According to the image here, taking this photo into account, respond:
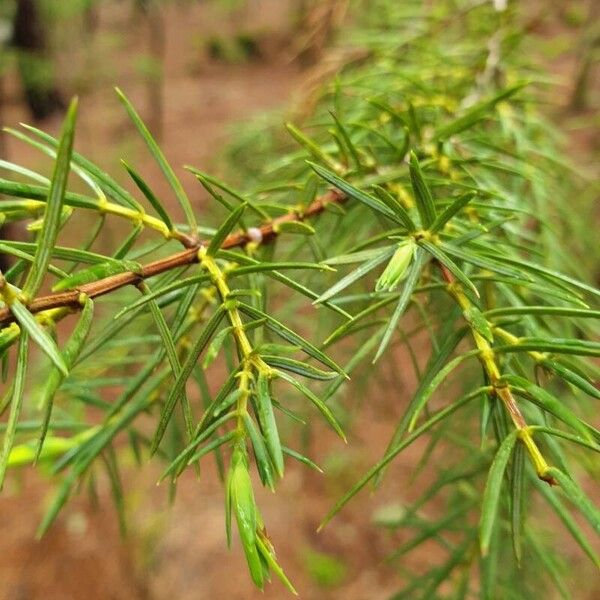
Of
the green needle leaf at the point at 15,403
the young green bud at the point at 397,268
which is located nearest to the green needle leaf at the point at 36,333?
the green needle leaf at the point at 15,403

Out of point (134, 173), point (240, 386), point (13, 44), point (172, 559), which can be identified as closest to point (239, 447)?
point (240, 386)

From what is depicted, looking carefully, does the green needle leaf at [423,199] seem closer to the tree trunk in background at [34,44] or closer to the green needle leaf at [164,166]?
the green needle leaf at [164,166]

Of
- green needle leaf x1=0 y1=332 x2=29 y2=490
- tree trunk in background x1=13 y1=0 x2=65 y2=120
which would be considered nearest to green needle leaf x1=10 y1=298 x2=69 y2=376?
green needle leaf x1=0 y1=332 x2=29 y2=490

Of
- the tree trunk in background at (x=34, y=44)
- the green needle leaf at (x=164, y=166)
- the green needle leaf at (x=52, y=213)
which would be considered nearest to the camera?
the green needle leaf at (x=52, y=213)

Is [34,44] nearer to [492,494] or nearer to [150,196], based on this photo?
[150,196]

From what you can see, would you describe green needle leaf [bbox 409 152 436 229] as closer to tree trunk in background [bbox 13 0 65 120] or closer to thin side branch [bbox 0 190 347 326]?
thin side branch [bbox 0 190 347 326]

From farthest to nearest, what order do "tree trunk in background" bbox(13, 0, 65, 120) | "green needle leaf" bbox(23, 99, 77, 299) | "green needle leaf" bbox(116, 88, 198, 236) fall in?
"tree trunk in background" bbox(13, 0, 65, 120), "green needle leaf" bbox(116, 88, 198, 236), "green needle leaf" bbox(23, 99, 77, 299)

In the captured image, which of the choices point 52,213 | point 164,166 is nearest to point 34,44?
point 164,166
